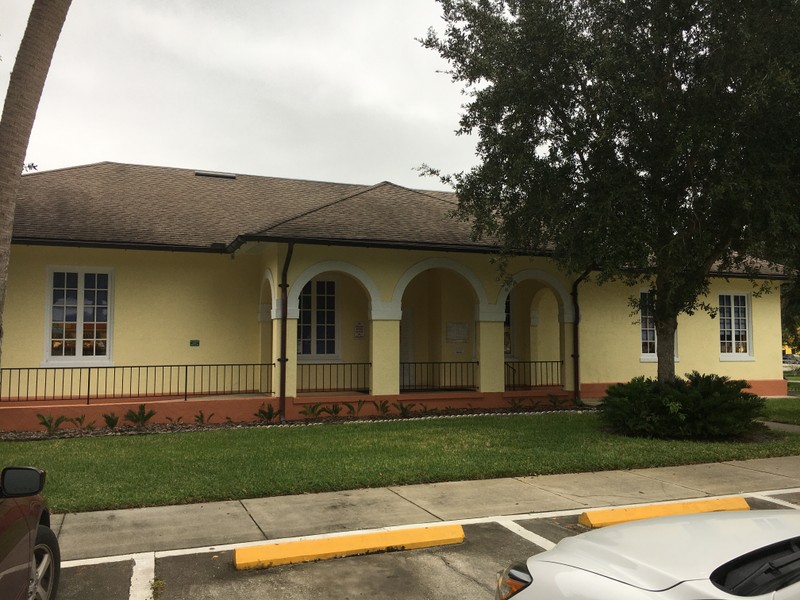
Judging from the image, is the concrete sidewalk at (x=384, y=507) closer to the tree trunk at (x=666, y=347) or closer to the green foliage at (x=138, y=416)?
the tree trunk at (x=666, y=347)

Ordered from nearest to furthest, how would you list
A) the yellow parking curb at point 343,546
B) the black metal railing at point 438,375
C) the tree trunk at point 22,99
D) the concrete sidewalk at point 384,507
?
the yellow parking curb at point 343,546 < the concrete sidewalk at point 384,507 < the tree trunk at point 22,99 < the black metal railing at point 438,375

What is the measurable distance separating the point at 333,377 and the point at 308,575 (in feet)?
36.5

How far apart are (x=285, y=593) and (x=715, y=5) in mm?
10271

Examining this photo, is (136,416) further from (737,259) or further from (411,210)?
(737,259)

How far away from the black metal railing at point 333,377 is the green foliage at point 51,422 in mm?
5174

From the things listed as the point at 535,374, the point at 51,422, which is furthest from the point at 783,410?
the point at 51,422

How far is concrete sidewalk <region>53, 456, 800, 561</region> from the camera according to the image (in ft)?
19.5

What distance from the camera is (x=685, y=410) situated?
1132 centimetres

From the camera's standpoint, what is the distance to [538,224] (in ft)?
39.3

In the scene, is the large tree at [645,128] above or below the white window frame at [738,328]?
above

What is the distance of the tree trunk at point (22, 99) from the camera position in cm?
640

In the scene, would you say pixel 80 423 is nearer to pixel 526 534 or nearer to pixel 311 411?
pixel 311 411

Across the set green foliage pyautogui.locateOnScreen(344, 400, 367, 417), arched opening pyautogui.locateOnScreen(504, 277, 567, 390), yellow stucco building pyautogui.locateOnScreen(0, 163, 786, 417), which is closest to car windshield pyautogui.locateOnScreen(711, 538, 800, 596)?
yellow stucco building pyautogui.locateOnScreen(0, 163, 786, 417)

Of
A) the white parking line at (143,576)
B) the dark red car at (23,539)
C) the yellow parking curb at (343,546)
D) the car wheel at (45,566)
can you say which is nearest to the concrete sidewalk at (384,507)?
the white parking line at (143,576)
